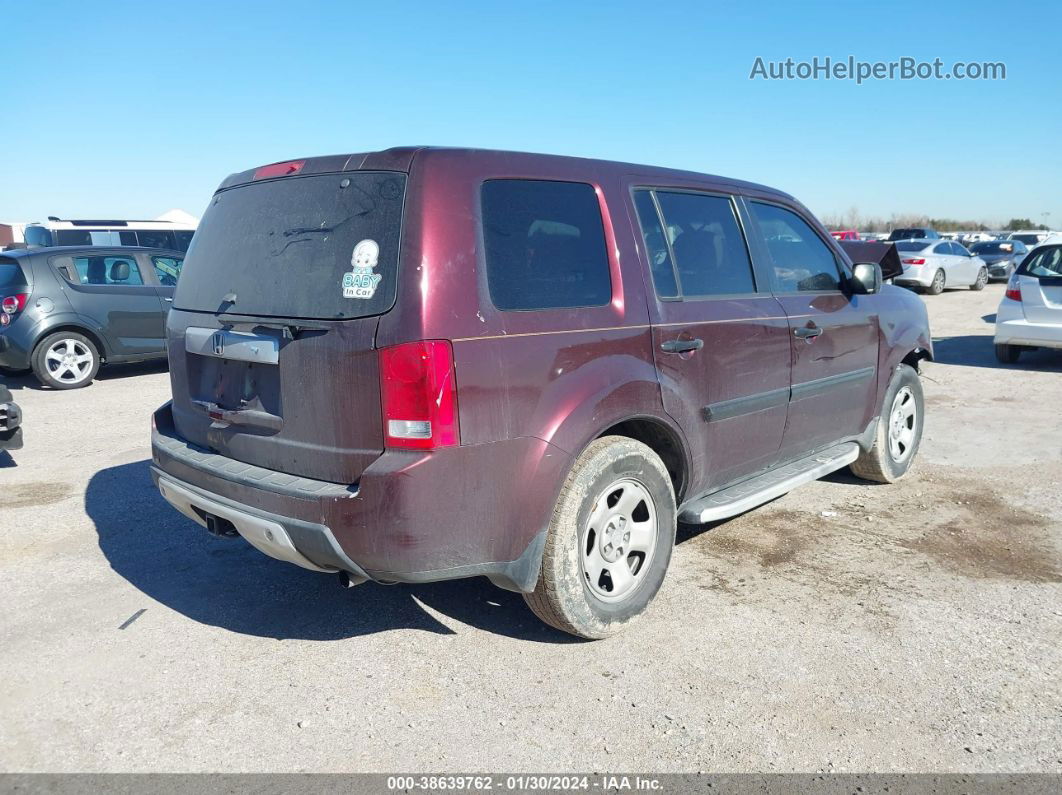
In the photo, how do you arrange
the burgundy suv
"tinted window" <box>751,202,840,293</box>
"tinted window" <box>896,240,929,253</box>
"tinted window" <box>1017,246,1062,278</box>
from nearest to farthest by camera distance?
1. the burgundy suv
2. "tinted window" <box>751,202,840,293</box>
3. "tinted window" <box>1017,246,1062,278</box>
4. "tinted window" <box>896,240,929,253</box>

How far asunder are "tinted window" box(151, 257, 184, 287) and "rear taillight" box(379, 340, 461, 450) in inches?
360

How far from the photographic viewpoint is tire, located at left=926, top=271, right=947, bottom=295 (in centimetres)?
2228

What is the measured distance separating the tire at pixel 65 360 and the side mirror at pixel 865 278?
29.4ft

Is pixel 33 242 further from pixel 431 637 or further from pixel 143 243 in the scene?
pixel 431 637

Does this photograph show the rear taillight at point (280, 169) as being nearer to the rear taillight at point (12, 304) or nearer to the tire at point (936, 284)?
the rear taillight at point (12, 304)

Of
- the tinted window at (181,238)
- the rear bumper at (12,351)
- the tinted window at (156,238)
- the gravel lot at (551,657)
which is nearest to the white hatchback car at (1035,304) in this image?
the gravel lot at (551,657)

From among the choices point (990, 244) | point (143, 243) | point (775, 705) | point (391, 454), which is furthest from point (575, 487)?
point (990, 244)

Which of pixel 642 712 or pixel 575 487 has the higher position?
pixel 575 487

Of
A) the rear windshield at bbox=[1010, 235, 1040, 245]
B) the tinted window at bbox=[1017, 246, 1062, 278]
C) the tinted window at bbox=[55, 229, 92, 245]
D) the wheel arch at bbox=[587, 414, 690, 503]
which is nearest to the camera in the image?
the wheel arch at bbox=[587, 414, 690, 503]

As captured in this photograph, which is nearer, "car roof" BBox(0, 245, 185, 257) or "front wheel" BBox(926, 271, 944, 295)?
"car roof" BBox(0, 245, 185, 257)

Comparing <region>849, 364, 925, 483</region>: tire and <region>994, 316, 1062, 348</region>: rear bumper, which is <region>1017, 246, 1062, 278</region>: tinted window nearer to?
<region>994, 316, 1062, 348</region>: rear bumper

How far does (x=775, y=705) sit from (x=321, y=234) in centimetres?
246

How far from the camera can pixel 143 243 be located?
1484 cm

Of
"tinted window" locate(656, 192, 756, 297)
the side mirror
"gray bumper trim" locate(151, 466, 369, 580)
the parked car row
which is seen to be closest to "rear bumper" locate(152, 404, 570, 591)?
"gray bumper trim" locate(151, 466, 369, 580)
